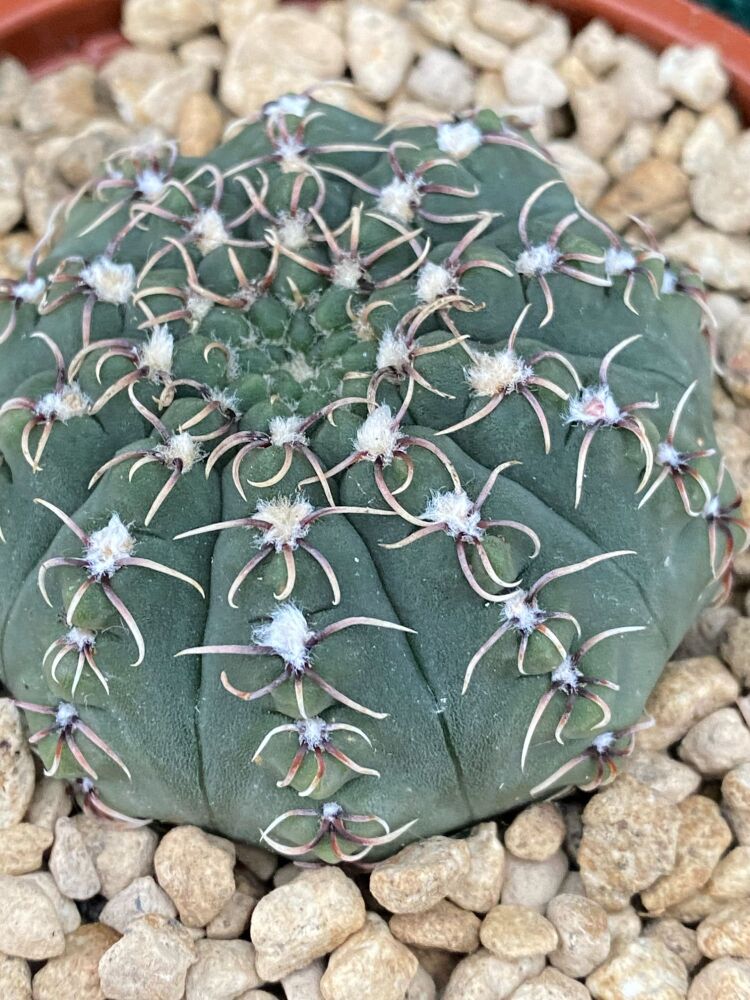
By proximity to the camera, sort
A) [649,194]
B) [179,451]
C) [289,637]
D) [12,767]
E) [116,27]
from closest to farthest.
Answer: [289,637]
[179,451]
[12,767]
[649,194]
[116,27]

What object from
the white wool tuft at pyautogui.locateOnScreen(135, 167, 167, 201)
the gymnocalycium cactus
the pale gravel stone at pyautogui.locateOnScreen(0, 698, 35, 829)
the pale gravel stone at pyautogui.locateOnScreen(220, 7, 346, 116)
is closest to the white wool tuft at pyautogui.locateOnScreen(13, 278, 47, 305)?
the gymnocalycium cactus

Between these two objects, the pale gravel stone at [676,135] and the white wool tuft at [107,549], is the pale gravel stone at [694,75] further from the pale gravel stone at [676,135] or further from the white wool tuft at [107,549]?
the white wool tuft at [107,549]

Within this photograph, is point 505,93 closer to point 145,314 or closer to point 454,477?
point 145,314

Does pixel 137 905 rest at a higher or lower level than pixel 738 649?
lower

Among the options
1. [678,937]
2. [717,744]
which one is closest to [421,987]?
[678,937]

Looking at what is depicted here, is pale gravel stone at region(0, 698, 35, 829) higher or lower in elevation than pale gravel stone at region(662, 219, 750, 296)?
lower

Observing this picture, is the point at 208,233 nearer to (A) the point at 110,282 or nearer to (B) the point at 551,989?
(A) the point at 110,282

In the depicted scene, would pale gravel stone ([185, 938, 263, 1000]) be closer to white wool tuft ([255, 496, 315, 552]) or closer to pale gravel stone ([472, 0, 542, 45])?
white wool tuft ([255, 496, 315, 552])
